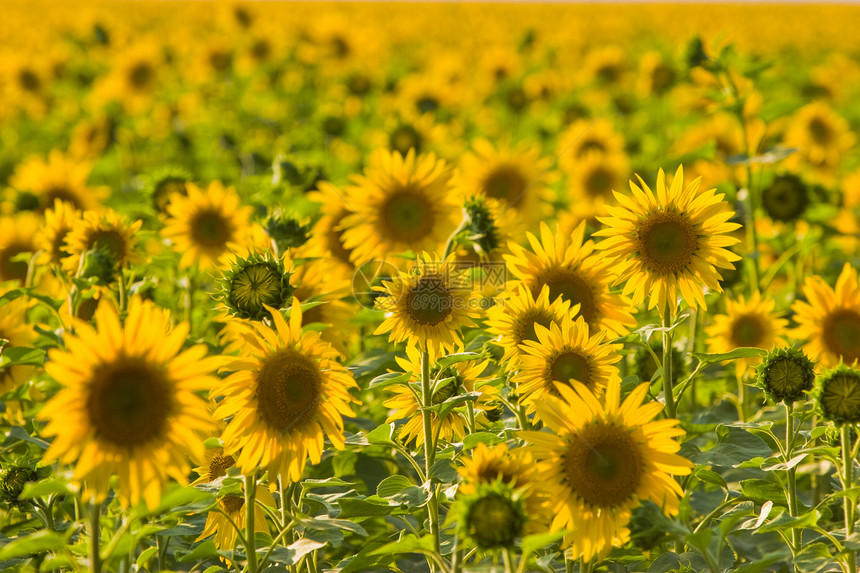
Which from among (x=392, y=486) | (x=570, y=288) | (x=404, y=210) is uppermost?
(x=404, y=210)

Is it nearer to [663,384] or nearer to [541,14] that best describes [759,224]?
[663,384]

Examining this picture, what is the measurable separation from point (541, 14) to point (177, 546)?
28220 mm

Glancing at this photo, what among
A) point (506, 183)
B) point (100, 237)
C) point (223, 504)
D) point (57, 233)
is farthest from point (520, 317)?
point (506, 183)

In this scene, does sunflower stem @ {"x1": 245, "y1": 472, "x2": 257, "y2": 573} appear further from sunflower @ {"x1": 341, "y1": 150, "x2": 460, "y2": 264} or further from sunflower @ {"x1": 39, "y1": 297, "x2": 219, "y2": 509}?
sunflower @ {"x1": 341, "y1": 150, "x2": 460, "y2": 264}

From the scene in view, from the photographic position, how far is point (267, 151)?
7504 millimetres

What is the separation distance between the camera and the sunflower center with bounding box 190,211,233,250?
13.6 ft

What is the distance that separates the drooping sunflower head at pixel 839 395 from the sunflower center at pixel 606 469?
1.78 ft

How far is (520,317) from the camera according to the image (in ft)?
8.91

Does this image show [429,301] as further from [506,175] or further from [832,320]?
[506,175]

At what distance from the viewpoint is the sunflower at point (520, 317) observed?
2.67 meters

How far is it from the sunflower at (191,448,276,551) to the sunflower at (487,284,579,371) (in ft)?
3.09

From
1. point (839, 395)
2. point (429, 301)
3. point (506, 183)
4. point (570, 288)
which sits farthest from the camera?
point (506, 183)

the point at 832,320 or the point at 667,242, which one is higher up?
the point at 667,242

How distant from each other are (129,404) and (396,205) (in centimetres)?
221
